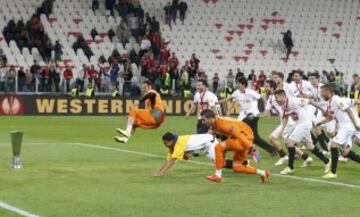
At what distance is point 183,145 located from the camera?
49.2 feet

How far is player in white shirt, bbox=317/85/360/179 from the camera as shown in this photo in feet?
53.0

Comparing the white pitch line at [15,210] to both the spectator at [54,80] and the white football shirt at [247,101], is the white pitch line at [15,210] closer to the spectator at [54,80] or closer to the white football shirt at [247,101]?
the white football shirt at [247,101]

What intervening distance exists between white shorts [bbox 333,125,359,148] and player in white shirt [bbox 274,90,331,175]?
25.6 inches

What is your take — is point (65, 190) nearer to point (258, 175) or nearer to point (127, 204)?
point (127, 204)

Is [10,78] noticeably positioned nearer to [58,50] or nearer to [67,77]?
[67,77]

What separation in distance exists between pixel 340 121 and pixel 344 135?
47 centimetres

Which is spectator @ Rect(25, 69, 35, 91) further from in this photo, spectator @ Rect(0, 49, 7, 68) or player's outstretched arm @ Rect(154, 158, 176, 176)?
player's outstretched arm @ Rect(154, 158, 176, 176)

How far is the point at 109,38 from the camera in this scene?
4656 centimetres

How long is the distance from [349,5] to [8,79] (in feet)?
84.2

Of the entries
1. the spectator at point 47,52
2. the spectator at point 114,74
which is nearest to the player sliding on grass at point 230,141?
the spectator at point 114,74

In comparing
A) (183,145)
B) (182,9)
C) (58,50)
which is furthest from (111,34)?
(183,145)

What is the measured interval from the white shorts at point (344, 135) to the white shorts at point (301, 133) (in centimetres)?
98

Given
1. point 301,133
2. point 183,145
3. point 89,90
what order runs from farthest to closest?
point 89,90
point 301,133
point 183,145

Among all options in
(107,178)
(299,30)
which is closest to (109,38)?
(299,30)
